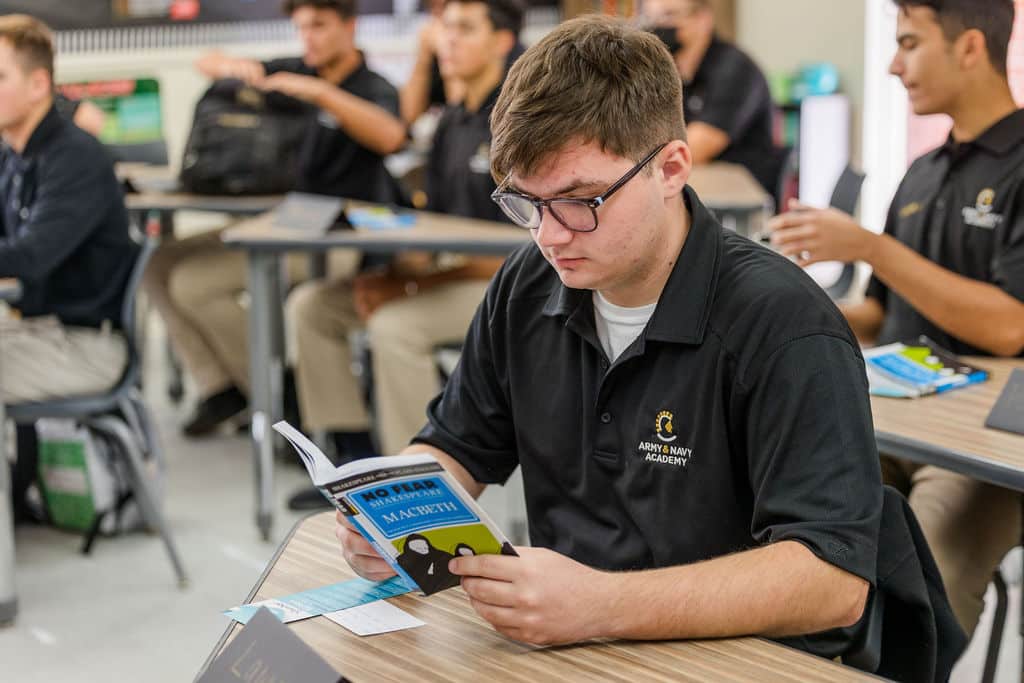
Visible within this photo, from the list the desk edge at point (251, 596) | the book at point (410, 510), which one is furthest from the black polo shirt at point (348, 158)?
the book at point (410, 510)

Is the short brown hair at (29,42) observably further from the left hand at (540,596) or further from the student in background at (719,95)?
the left hand at (540,596)

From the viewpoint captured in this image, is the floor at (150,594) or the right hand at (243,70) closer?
the floor at (150,594)

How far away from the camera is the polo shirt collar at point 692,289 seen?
1.29 metres

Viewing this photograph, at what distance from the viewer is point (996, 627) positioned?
2.11m

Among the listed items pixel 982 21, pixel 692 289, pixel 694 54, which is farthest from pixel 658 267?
pixel 694 54

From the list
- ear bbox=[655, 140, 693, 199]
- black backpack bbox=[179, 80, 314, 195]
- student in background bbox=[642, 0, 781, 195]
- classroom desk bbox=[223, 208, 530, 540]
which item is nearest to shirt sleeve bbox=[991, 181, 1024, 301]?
ear bbox=[655, 140, 693, 199]

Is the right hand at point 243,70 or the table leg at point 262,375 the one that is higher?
the right hand at point 243,70

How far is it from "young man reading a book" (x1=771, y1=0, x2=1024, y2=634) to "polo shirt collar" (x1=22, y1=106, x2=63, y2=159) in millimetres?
1874

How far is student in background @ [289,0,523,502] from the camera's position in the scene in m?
3.43

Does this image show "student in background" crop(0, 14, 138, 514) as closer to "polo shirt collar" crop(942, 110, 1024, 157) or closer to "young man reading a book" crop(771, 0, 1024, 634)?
"young man reading a book" crop(771, 0, 1024, 634)

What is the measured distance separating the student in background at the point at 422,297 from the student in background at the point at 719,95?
0.71 metres

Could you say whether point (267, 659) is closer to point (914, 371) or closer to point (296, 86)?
point (914, 371)

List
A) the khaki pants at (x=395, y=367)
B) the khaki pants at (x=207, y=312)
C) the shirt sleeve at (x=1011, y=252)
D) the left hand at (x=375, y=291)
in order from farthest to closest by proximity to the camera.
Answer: the khaki pants at (x=207, y=312)
the left hand at (x=375, y=291)
the khaki pants at (x=395, y=367)
the shirt sleeve at (x=1011, y=252)

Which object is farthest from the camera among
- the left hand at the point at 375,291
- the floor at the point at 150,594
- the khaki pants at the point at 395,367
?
the left hand at the point at 375,291
